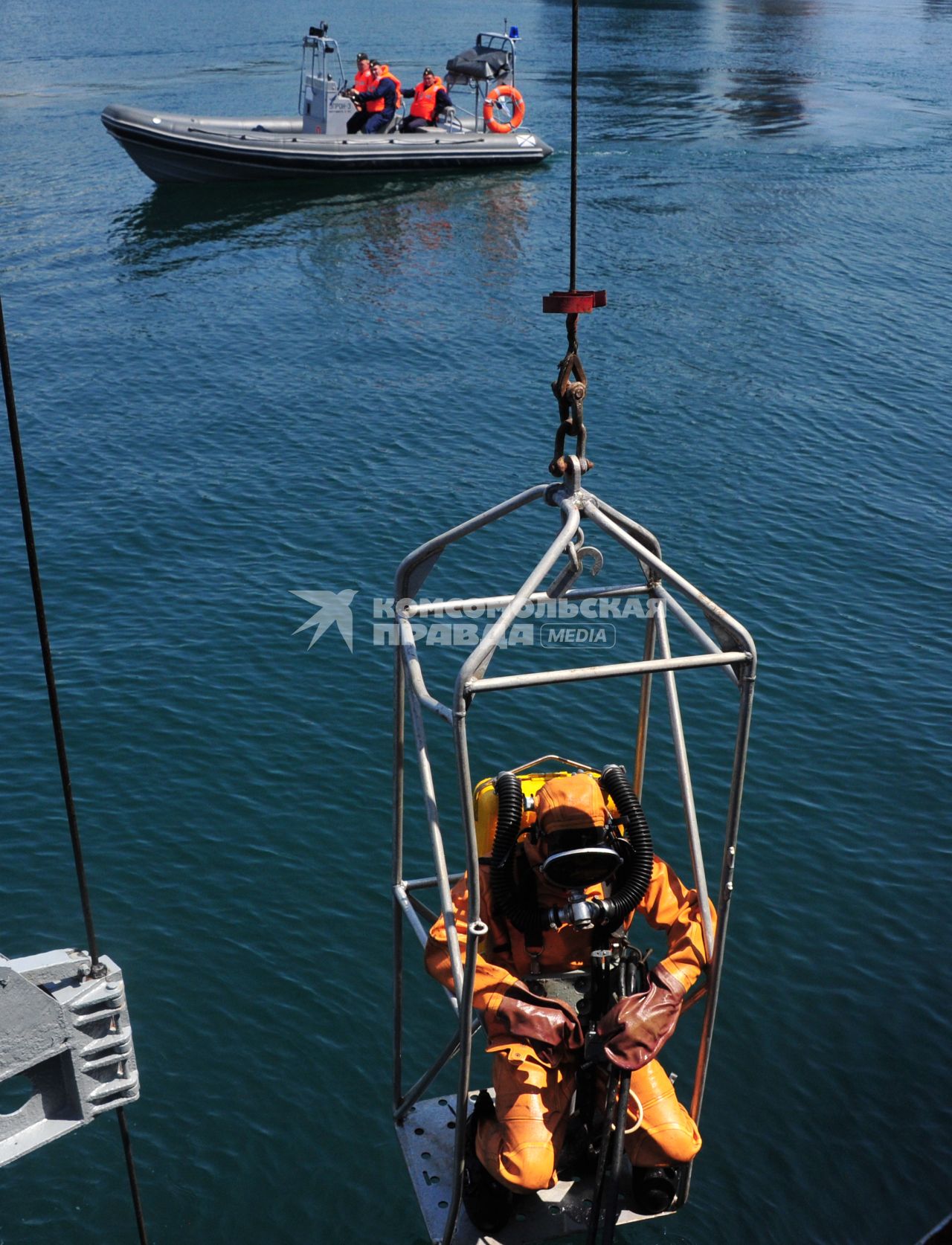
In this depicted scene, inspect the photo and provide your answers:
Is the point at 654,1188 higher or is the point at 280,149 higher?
the point at 280,149

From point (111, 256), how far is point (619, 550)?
16546mm

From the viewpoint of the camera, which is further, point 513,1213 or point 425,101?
point 425,101

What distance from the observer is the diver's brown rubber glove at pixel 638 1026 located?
17.7 ft

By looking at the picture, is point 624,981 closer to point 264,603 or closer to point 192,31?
point 264,603

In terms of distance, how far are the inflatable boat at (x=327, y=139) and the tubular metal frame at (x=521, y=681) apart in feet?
93.1

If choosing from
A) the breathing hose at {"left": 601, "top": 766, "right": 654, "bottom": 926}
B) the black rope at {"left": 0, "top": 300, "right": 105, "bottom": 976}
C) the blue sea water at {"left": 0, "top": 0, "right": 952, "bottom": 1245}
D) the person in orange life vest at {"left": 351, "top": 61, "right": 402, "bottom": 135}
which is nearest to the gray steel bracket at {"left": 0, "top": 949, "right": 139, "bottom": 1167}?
the black rope at {"left": 0, "top": 300, "right": 105, "bottom": 976}

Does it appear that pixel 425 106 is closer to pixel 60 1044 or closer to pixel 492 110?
pixel 492 110

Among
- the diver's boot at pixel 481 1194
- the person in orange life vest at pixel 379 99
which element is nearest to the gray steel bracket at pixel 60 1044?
the diver's boot at pixel 481 1194

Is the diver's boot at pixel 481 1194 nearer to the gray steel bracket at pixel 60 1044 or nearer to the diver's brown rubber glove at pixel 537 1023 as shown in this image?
the diver's brown rubber glove at pixel 537 1023

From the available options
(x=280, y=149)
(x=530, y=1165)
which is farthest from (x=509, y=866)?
(x=280, y=149)

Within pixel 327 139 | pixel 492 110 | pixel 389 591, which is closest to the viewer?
pixel 389 591

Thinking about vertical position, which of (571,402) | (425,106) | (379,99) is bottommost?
(425,106)

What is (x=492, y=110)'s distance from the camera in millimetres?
35375

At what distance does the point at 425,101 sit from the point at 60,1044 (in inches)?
1335
